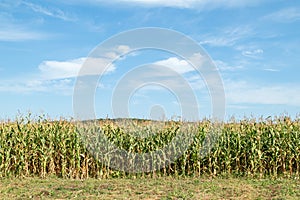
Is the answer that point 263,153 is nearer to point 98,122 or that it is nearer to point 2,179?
point 98,122

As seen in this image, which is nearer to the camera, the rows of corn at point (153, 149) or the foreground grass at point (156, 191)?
the foreground grass at point (156, 191)

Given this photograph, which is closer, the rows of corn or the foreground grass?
the foreground grass

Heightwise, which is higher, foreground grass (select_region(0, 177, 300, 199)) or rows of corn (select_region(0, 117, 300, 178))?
rows of corn (select_region(0, 117, 300, 178))

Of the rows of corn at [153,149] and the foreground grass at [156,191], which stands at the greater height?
the rows of corn at [153,149]

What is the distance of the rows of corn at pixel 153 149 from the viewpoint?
617 inches

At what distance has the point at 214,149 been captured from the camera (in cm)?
1597

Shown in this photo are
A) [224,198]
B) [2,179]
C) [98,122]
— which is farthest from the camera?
[98,122]

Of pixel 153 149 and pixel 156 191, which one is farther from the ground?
pixel 153 149

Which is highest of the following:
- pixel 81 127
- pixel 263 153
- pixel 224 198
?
pixel 81 127

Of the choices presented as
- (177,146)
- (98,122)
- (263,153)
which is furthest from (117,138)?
(263,153)

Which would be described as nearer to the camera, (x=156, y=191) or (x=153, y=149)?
(x=156, y=191)

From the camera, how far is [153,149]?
52.6ft

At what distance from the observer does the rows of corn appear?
15664 mm

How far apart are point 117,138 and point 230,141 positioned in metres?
4.77
